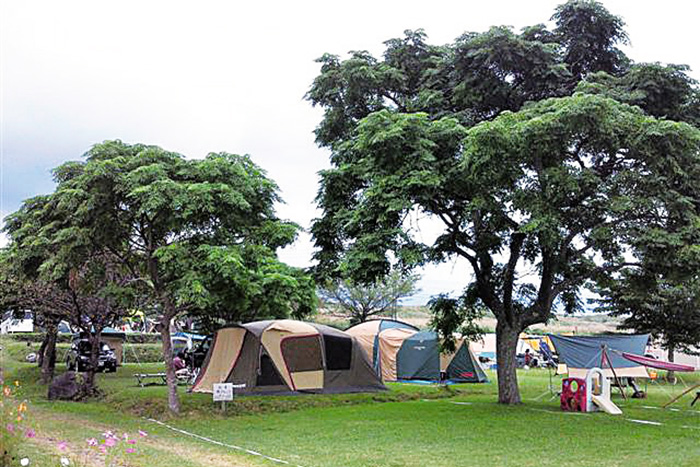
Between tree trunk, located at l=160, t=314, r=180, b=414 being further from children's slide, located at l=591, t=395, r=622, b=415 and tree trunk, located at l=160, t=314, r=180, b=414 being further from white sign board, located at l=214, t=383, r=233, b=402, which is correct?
children's slide, located at l=591, t=395, r=622, b=415

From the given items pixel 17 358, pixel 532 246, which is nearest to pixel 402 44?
pixel 532 246

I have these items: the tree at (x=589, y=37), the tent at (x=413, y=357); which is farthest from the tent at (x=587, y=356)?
the tree at (x=589, y=37)

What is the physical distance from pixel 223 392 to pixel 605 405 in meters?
7.93

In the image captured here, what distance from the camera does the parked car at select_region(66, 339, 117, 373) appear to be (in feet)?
72.0

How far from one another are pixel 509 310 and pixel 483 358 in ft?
55.7

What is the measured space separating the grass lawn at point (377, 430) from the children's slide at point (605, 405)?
0.23 meters

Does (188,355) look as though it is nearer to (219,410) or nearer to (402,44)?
(219,410)

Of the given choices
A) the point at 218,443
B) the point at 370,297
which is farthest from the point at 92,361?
the point at 370,297

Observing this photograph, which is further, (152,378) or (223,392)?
(152,378)

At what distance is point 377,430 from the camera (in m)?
11.1

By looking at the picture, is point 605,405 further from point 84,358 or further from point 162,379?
point 84,358

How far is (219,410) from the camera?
13406mm

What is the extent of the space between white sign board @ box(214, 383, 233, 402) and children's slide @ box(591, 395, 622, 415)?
7.64 m

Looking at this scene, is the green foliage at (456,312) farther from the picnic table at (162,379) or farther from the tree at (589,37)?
the picnic table at (162,379)
